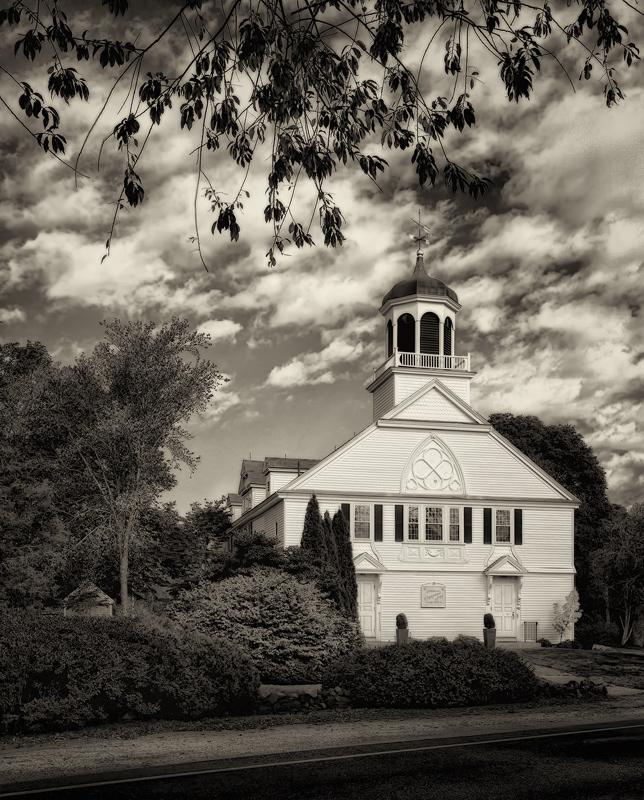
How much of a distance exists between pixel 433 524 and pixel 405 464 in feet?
8.96

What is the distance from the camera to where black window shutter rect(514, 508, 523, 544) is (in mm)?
35625

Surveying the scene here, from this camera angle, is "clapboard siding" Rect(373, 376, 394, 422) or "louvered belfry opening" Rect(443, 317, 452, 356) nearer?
"clapboard siding" Rect(373, 376, 394, 422)

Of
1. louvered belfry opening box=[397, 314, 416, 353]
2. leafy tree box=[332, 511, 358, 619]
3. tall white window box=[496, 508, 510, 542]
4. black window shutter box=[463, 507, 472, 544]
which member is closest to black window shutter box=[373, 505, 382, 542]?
leafy tree box=[332, 511, 358, 619]

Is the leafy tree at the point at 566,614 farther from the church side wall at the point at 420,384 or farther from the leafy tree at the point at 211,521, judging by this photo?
the leafy tree at the point at 211,521

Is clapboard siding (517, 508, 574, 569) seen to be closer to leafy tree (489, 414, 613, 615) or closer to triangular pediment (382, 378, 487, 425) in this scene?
triangular pediment (382, 378, 487, 425)

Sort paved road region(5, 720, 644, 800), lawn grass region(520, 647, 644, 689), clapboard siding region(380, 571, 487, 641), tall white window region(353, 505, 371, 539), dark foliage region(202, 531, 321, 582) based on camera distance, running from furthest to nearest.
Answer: tall white window region(353, 505, 371, 539)
clapboard siding region(380, 571, 487, 641)
dark foliage region(202, 531, 321, 582)
lawn grass region(520, 647, 644, 689)
paved road region(5, 720, 644, 800)

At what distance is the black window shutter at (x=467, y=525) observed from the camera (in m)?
35.1

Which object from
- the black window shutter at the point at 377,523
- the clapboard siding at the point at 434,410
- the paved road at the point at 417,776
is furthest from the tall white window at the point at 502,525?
the paved road at the point at 417,776

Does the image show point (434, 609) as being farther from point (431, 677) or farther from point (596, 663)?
point (431, 677)

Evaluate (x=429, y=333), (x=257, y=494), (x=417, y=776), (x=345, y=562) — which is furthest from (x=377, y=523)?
(x=417, y=776)

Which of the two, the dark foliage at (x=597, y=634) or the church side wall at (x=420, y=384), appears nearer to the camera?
the dark foliage at (x=597, y=634)

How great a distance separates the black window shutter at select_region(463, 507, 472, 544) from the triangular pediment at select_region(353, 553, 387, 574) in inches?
155

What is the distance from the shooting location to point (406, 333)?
129 ft

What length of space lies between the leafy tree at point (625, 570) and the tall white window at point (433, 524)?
349 inches
